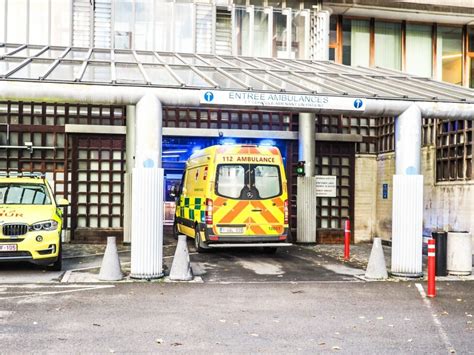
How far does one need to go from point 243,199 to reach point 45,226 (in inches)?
191

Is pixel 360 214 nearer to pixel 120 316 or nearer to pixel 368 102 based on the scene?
pixel 368 102

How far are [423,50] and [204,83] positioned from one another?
42.3ft

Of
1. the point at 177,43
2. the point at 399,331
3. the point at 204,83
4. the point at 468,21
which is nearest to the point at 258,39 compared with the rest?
the point at 177,43

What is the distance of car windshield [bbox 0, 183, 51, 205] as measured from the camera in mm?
13203

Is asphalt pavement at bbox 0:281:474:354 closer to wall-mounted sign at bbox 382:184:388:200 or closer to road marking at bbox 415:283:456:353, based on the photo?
road marking at bbox 415:283:456:353

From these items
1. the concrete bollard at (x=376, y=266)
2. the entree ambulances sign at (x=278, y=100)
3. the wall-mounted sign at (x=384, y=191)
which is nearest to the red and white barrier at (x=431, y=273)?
the concrete bollard at (x=376, y=266)

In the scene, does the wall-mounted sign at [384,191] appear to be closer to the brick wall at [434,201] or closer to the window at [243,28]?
the brick wall at [434,201]

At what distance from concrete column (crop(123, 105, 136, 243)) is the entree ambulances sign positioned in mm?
7126

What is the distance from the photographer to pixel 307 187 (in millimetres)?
19578

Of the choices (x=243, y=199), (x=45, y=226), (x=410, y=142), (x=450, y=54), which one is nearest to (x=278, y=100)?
(x=410, y=142)

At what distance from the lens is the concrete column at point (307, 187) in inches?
771

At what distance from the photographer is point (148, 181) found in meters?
11.8

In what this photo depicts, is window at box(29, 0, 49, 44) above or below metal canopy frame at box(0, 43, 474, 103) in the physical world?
above

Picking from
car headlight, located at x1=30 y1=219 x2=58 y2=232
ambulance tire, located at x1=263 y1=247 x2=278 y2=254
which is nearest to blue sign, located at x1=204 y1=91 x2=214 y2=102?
car headlight, located at x1=30 y1=219 x2=58 y2=232
